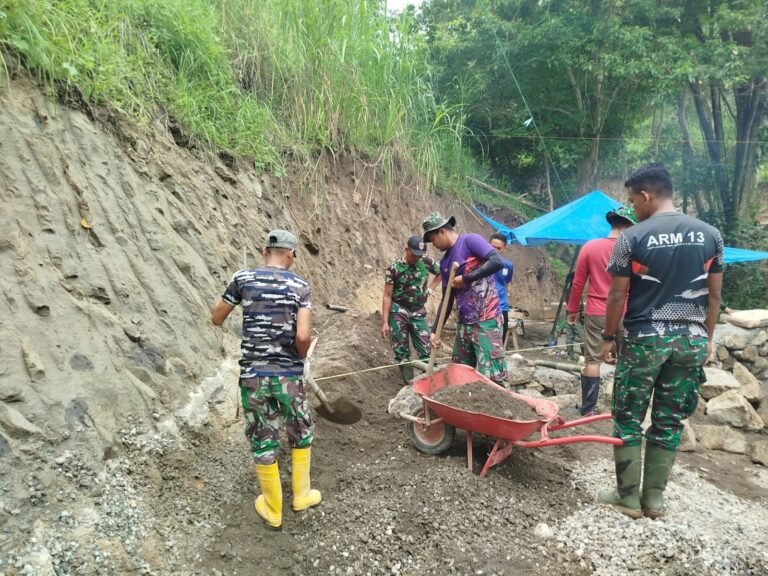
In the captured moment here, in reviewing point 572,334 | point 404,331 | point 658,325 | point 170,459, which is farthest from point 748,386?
point 170,459

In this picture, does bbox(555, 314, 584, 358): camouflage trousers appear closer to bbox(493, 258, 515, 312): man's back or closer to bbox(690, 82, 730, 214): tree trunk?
bbox(493, 258, 515, 312): man's back

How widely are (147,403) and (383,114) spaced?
661cm

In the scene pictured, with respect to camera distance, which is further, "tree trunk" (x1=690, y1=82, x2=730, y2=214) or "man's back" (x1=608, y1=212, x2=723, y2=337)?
"tree trunk" (x1=690, y1=82, x2=730, y2=214)

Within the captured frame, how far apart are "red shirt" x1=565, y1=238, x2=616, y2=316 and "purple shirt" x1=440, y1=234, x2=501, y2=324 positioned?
96 centimetres

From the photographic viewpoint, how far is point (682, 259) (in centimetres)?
285

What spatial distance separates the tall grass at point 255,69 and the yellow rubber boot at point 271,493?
3.28 m

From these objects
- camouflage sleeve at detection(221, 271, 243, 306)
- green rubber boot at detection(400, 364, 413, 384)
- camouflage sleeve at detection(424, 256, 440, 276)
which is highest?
camouflage sleeve at detection(221, 271, 243, 306)

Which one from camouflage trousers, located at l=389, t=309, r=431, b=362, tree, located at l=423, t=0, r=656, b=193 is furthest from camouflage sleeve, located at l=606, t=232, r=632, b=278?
tree, located at l=423, t=0, r=656, b=193

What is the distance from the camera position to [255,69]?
7.14m

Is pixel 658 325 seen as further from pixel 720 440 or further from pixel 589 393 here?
pixel 720 440

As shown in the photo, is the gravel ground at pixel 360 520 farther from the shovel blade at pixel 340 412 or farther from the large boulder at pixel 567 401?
the large boulder at pixel 567 401

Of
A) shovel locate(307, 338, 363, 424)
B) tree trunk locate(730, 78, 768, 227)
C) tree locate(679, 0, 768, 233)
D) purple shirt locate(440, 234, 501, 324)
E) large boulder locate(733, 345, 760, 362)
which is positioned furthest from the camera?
tree trunk locate(730, 78, 768, 227)

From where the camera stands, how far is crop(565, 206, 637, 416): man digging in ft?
15.8

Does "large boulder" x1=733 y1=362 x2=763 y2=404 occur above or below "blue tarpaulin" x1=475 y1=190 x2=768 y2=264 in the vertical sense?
below
